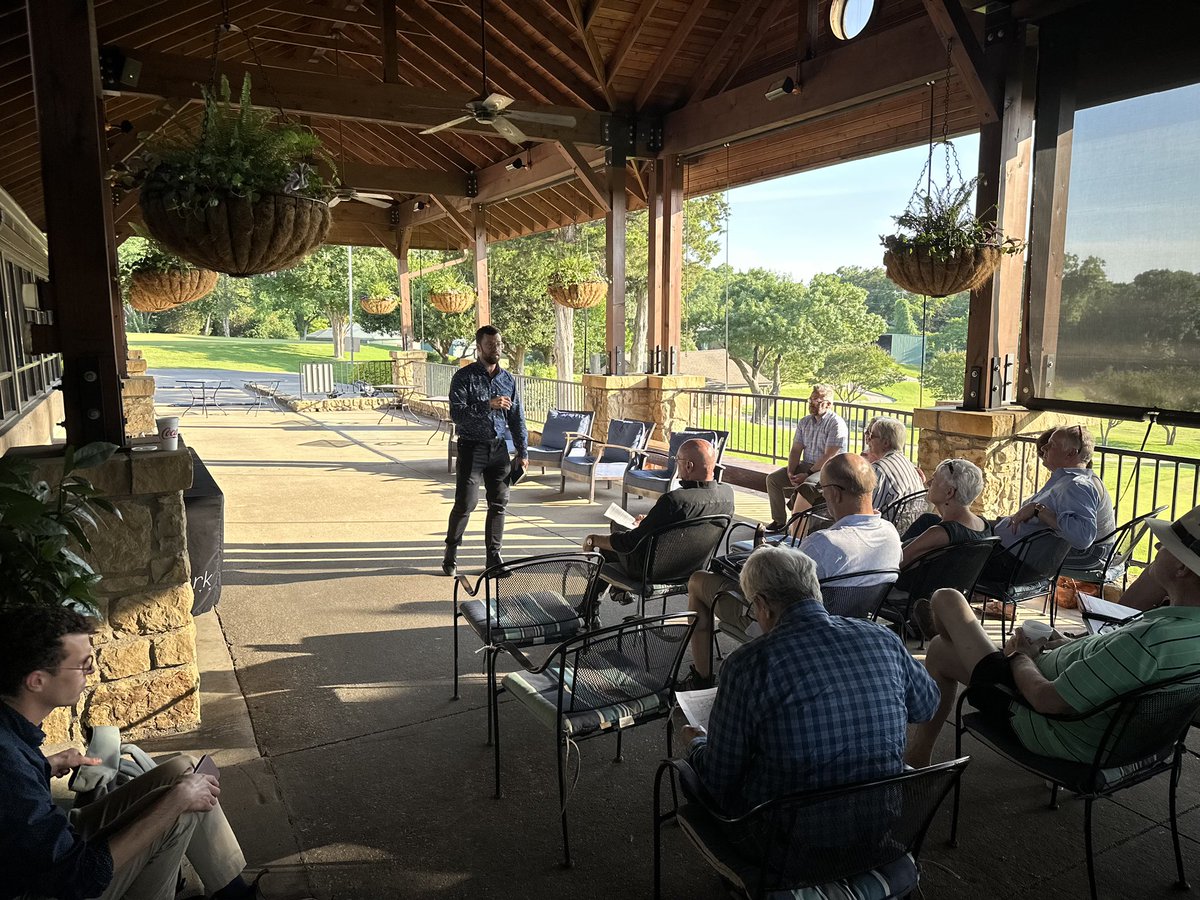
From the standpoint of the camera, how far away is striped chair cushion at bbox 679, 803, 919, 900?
1.68 meters

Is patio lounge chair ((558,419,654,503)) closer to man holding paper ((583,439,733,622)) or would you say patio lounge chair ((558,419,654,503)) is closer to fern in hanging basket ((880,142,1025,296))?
fern in hanging basket ((880,142,1025,296))

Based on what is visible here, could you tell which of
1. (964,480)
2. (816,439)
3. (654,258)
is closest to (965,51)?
(816,439)

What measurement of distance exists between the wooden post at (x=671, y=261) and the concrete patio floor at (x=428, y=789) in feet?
15.2

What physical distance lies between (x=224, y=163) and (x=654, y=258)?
6469mm

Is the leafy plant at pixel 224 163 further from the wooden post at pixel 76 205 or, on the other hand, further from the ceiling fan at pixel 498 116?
the ceiling fan at pixel 498 116

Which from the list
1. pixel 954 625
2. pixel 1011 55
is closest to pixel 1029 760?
pixel 954 625

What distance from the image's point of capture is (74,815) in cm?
198

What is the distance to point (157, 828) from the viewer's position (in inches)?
68.5

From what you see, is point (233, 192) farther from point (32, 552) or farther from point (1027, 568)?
point (1027, 568)

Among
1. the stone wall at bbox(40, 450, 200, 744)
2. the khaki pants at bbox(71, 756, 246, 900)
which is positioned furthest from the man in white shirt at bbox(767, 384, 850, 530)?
the khaki pants at bbox(71, 756, 246, 900)

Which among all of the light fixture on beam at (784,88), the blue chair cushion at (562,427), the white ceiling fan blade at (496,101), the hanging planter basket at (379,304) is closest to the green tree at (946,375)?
the hanging planter basket at (379,304)

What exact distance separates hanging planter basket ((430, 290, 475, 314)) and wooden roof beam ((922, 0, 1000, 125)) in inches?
330

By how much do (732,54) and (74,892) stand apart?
8009 millimetres

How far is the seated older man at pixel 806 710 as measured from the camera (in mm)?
1679
